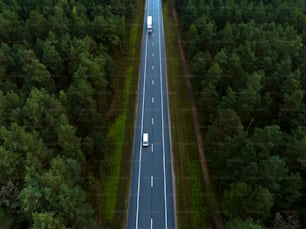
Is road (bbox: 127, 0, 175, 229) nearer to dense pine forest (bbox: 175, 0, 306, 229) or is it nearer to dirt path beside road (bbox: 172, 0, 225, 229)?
dirt path beside road (bbox: 172, 0, 225, 229)

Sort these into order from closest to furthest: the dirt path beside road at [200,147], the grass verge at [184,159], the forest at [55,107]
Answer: the forest at [55,107] → the dirt path beside road at [200,147] → the grass verge at [184,159]

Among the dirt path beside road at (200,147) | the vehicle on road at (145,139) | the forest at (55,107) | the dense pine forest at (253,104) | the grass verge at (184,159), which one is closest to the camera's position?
the forest at (55,107)

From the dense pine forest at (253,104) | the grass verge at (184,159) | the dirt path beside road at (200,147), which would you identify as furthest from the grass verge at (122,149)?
the dense pine forest at (253,104)

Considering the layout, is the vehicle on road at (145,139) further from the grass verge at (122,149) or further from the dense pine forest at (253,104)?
the dense pine forest at (253,104)

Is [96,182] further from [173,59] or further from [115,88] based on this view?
[173,59]

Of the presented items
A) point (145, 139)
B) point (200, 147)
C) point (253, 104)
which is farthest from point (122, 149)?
point (253, 104)

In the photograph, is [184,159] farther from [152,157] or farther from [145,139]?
[145,139]

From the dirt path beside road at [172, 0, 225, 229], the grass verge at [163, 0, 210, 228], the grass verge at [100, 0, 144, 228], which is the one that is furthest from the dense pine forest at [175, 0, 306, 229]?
the grass verge at [100, 0, 144, 228]
